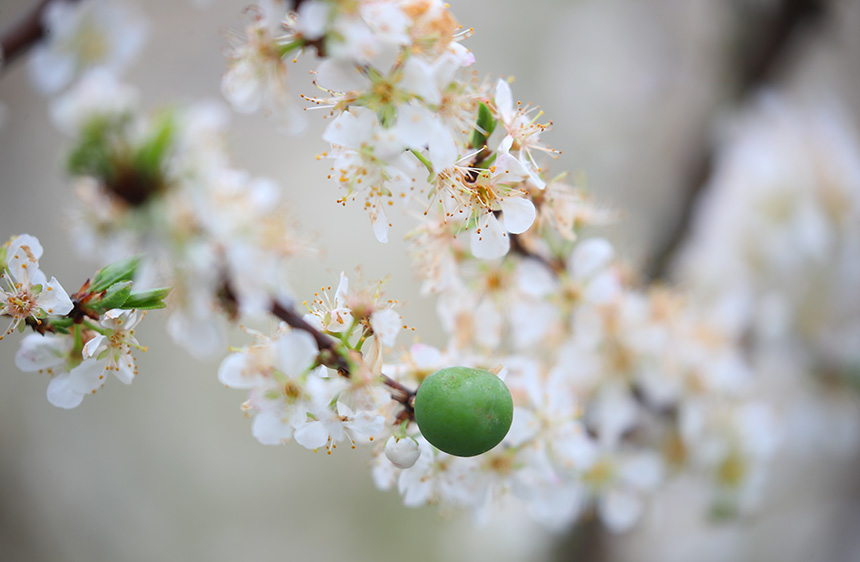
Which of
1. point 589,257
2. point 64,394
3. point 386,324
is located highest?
point 589,257

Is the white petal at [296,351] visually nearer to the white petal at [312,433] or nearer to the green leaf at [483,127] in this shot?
the white petal at [312,433]

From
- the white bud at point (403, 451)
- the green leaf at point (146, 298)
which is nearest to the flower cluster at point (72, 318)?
the green leaf at point (146, 298)

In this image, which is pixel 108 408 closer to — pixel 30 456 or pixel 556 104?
pixel 30 456

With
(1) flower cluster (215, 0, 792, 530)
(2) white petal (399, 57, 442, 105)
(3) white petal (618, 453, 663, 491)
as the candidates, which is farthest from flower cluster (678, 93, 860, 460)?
(2) white petal (399, 57, 442, 105)

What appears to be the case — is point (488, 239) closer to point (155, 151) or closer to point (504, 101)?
point (504, 101)

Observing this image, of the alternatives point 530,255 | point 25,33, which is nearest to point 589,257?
point 530,255

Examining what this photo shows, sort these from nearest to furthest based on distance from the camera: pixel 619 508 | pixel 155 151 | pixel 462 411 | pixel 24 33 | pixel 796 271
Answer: pixel 155 151, pixel 462 411, pixel 24 33, pixel 619 508, pixel 796 271

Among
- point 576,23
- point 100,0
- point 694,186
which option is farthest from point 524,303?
point 576,23
